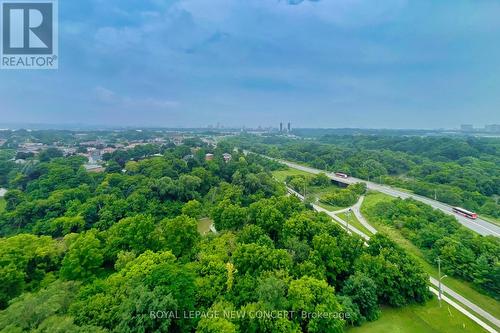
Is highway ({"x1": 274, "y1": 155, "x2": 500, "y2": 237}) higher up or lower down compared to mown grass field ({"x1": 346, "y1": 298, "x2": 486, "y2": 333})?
higher up

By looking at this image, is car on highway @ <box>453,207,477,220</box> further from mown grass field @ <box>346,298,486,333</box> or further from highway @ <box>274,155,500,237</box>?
mown grass field @ <box>346,298,486,333</box>

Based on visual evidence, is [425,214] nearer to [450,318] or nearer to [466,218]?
[466,218]

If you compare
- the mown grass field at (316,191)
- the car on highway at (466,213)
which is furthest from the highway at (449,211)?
the mown grass field at (316,191)

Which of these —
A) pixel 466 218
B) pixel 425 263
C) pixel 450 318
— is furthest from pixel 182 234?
pixel 466 218

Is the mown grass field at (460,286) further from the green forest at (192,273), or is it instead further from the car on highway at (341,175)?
the car on highway at (341,175)

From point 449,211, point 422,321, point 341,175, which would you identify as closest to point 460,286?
point 422,321

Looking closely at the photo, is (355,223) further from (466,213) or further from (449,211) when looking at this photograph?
(466,213)

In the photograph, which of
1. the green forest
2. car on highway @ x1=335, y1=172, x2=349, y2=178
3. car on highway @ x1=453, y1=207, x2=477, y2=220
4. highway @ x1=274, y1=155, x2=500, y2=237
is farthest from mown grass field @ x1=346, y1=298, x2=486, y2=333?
car on highway @ x1=335, y1=172, x2=349, y2=178
